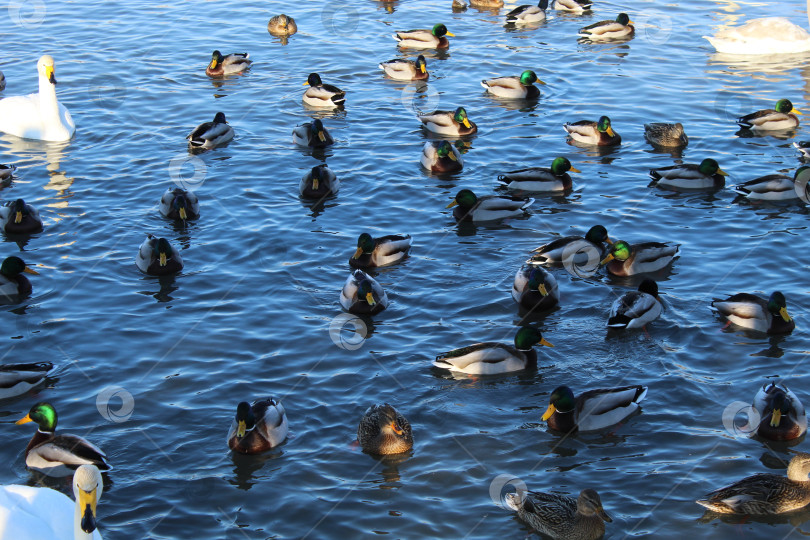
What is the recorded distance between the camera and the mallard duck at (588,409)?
1062cm

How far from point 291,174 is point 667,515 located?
10.2 meters

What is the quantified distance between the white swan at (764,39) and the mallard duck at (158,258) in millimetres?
15350

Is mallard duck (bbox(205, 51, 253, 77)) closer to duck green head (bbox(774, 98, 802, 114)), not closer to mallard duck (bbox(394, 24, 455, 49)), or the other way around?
mallard duck (bbox(394, 24, 455, 49))

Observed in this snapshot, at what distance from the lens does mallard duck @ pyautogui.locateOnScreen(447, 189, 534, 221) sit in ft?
52.0

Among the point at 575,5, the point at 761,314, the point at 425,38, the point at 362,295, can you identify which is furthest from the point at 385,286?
the point at 575,5

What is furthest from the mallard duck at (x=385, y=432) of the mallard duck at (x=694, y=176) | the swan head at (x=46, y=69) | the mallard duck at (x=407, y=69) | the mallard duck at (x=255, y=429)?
the mallard duck at (x=407, y=69)

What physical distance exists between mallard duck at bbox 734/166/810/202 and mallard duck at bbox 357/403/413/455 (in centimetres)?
871

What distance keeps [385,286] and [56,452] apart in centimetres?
544

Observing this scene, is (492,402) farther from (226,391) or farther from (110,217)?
(110,217)

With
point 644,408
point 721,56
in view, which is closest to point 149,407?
point 644,408

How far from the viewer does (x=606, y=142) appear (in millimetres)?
18516

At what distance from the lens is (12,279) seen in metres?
13.4

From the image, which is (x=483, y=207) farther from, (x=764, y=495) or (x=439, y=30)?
(x=439, y=30)

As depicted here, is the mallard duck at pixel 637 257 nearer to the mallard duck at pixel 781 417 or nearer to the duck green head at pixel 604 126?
the mallard duck at pixel 781 417
